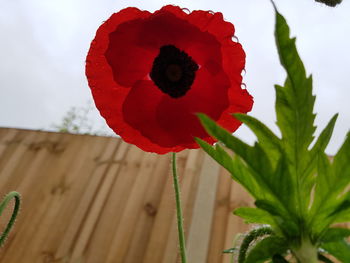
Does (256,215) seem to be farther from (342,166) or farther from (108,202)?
(108,202)

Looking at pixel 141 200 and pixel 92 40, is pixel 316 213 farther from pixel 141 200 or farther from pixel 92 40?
pixel 141 200

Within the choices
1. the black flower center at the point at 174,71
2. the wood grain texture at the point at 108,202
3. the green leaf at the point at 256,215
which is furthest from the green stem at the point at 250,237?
the wood grain texture at the point at 108,202

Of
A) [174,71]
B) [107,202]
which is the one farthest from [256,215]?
[107,202]

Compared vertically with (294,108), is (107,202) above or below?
above

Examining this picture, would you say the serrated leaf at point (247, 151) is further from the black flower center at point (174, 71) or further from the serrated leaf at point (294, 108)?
the black flower center at point (174, 71)

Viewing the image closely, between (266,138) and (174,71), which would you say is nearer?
(266,138)

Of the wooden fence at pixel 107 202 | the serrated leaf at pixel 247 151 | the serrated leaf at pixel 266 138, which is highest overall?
the wooden fence at pixel 107 202
